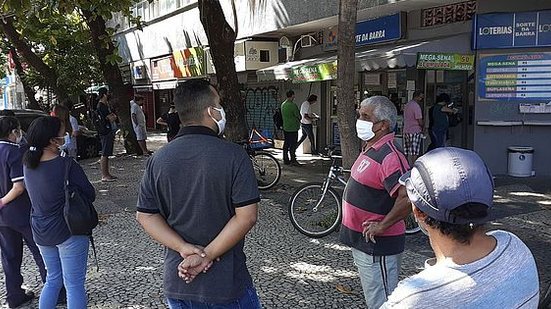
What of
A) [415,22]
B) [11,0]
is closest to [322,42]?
[415,22]

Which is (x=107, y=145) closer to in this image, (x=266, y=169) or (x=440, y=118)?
(x=266, y=169)

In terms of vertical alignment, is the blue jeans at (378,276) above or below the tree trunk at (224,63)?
below

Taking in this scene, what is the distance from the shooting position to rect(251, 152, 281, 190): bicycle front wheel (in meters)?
9.52

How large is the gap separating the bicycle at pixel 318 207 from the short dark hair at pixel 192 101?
13.3 ft

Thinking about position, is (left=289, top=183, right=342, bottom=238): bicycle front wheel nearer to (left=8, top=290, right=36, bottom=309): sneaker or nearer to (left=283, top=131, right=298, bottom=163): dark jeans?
(left=8, top=290, right=36, bottom=309): sneaker

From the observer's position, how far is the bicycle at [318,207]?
6438 millimetres

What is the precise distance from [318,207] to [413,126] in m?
4.69

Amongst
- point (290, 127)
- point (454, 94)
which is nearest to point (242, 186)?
point (454, 94)

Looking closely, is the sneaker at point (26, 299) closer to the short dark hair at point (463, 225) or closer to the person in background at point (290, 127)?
the short dark hair at point (463, 225)

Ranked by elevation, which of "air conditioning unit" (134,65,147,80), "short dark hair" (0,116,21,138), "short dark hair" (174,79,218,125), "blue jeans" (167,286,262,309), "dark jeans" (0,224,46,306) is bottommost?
"dark jeans" (0,224,46,306)

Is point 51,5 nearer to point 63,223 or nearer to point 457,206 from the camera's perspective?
point 63,223

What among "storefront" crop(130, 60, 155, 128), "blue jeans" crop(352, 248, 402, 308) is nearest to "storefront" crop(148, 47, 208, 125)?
"storefront" crop(130, 60, 155, 128)

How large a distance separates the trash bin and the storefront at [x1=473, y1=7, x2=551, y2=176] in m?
0.12

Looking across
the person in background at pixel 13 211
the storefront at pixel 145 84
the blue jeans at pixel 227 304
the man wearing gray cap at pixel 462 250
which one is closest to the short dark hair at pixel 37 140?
the person in background at pixel 13 211
